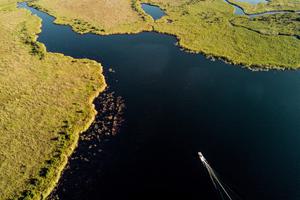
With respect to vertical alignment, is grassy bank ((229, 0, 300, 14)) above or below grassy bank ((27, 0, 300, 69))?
above

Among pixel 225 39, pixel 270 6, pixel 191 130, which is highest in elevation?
pixel 270 6

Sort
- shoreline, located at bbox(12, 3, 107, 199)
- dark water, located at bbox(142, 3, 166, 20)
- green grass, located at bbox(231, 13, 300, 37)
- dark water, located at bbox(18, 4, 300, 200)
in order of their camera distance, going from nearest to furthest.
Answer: shoreline, located at bbox(12, 3, 107, 199)
dark water, located at bbox(18, 4, 300, 200)
green grass, located at bbox(231, 13, 300, 37)
dark water, located at bbox(142, 3, 166, 20)

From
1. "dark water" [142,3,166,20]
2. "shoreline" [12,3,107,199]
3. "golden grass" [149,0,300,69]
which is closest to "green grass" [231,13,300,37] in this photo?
"golden grass" [149,0,300,69]

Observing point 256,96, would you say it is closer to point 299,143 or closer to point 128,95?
point 299,143

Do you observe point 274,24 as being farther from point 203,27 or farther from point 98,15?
point 98,15

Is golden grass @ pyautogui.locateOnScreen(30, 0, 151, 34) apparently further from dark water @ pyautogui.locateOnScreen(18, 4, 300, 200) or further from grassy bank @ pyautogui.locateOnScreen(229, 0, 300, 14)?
grassy bank @ pyautogui.locateOnScreen(229, 0, 300, 14)

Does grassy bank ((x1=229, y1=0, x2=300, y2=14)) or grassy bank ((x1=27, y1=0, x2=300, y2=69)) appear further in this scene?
grassy bank ((x1=229, y1=0, x2=300, y2=14))

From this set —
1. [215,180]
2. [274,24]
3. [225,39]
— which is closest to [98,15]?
[225,39]
